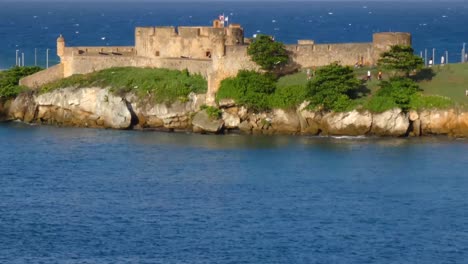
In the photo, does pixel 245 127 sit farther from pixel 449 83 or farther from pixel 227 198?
pixel 227 198

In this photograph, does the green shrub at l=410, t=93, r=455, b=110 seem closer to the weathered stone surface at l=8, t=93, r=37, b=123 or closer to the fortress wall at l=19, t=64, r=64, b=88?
the weathered stone surface at l=8, t=93, r=37, b=123

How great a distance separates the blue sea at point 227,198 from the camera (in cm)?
4756

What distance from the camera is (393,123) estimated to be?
67750 mm

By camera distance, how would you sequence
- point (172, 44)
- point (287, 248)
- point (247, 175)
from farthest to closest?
point (172, 44)
point (247, 175)
point (287, 248)

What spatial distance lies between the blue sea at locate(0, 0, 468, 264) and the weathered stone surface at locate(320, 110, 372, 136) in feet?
3.62

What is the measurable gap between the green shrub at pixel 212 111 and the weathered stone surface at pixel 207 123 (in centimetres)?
15

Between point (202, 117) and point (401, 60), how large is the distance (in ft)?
30.0

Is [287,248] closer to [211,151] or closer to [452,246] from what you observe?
[452,246]

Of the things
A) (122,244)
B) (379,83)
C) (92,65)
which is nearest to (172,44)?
(92,65)

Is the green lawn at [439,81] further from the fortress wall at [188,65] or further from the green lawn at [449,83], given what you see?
the fortress wall at [188,65]

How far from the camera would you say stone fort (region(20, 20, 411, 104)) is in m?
72.8

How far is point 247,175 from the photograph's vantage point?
59281 millimetres

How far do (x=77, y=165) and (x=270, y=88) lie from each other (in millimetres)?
12367

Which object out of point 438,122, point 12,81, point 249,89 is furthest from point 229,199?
point 12,81
